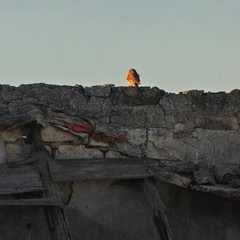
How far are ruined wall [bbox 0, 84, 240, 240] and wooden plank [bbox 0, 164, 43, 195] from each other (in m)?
0.14

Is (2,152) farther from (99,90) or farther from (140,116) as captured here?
(140,116)

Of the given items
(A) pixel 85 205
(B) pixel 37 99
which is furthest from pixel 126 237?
(B) pixel 37 99

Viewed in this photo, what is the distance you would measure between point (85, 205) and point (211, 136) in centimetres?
141

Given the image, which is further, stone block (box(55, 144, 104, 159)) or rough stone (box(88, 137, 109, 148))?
rough stone (box(88, 137, 109, 148))

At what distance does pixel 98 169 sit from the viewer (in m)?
5.95

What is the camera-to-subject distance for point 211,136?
651cm

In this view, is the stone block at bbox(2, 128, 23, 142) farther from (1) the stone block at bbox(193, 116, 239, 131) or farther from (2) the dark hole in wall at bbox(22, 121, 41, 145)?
(1) the stone block at bbox(193, 116, 239, 131)

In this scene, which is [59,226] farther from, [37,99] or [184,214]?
[184,214]

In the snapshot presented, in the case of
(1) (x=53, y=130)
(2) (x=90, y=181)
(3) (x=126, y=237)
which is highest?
(1) (x=53, y=130)

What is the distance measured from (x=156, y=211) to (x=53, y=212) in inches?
37.8

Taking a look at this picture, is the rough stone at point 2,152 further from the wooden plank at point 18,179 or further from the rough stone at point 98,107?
the rough stone at point 98,107

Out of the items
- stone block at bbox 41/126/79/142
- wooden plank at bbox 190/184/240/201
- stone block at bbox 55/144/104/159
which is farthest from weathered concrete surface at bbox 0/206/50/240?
wooden plank at bbox 190/184/240/201

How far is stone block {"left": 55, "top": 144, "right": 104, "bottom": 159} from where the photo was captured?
19.4ft

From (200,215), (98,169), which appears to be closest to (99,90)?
(98,169)
